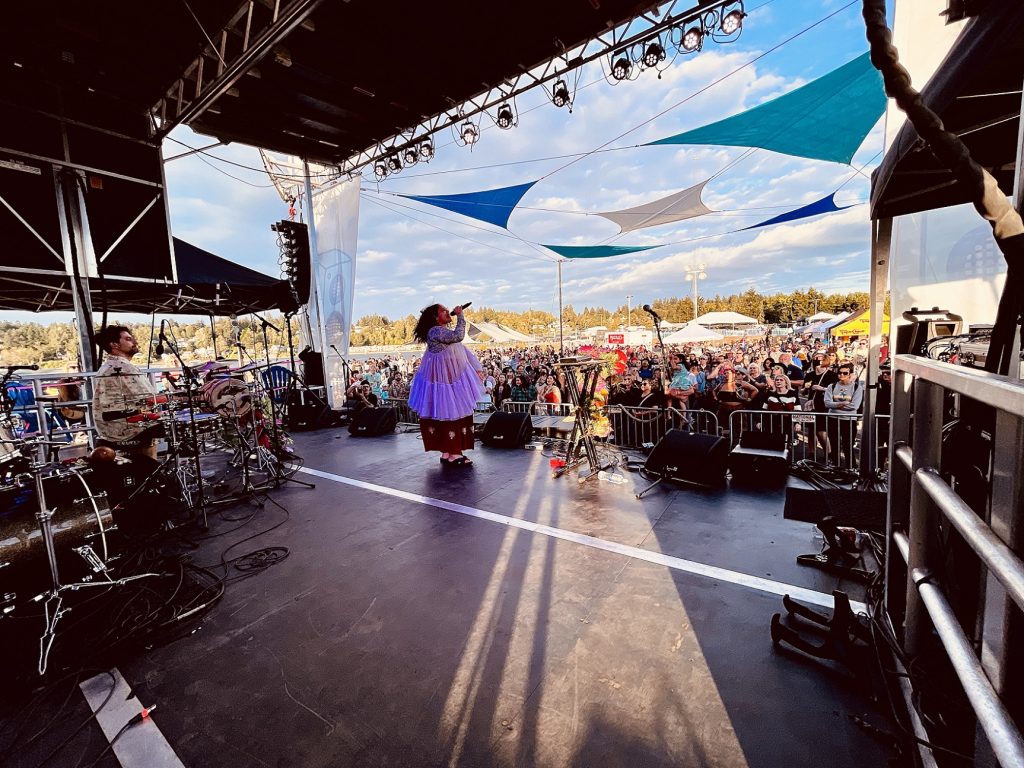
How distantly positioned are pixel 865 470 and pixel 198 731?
611 cm

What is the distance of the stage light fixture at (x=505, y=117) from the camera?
834cm

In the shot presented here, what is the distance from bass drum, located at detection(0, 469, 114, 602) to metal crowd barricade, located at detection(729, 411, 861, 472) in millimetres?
6021

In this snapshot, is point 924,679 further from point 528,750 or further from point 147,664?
point 147,664

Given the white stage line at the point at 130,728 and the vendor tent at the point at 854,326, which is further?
the vendor tent at the point at 854,326

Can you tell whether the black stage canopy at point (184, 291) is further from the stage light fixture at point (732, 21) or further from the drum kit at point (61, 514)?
the stage light fixture at point (732, 21)

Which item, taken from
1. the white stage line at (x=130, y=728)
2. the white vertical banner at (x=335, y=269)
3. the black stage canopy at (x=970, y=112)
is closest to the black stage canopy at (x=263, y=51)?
the white vertical banner at (x=335, y=269)

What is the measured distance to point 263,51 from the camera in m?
5.77

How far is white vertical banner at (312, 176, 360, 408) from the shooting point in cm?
1060

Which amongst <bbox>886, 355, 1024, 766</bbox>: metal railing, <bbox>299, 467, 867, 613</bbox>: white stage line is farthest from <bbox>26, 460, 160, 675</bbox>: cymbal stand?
<bbox>886, 355, 1024, 766</bbox>: metal railing

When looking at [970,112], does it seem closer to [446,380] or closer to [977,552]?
[977,552]

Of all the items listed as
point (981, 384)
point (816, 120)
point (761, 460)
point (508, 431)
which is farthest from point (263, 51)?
point (761, 460)

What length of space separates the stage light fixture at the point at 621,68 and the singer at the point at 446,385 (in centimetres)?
500

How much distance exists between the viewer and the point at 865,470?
4750mm

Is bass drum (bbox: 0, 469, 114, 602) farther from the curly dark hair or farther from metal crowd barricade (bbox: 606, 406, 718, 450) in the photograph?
metal crowd barricade (bbox: 606, 406, 718, 450)
